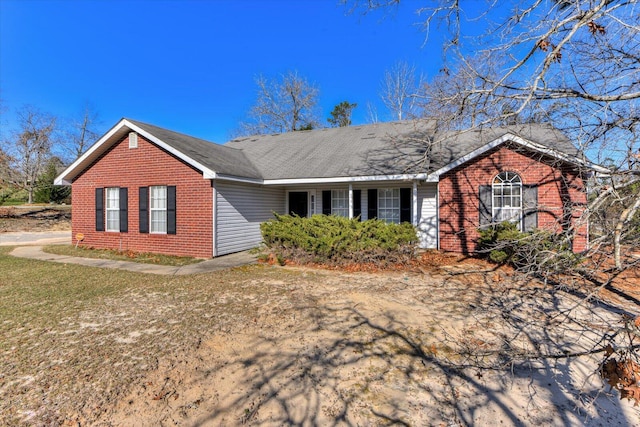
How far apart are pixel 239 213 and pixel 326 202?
3.66 meters

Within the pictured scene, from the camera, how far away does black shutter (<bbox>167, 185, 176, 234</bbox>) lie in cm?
1108

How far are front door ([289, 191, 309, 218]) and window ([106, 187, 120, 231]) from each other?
656cm

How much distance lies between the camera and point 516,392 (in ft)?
10.6

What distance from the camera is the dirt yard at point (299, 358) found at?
114 inches

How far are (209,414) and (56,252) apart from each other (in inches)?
482

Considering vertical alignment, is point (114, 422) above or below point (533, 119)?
below

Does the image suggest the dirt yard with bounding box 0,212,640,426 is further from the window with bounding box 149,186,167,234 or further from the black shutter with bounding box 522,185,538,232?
the window with bounding box 149,186,167,234

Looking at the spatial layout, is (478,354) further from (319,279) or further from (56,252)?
(56,252)

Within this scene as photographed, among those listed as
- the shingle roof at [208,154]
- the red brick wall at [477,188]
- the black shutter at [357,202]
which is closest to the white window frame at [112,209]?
the shingle roof at [208,154]

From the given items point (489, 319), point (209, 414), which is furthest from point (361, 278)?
point (209, 414)

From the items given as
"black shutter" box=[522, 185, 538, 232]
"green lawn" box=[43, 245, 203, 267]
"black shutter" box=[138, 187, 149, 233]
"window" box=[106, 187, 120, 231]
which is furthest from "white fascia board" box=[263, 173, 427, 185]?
"window" box=[106, 187, 120, 231]

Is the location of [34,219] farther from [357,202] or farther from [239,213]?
[357,202]

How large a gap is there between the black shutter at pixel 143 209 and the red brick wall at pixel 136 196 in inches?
6.4

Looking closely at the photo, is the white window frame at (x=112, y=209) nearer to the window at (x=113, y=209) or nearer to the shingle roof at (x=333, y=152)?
the window at (x=113, y=209)
